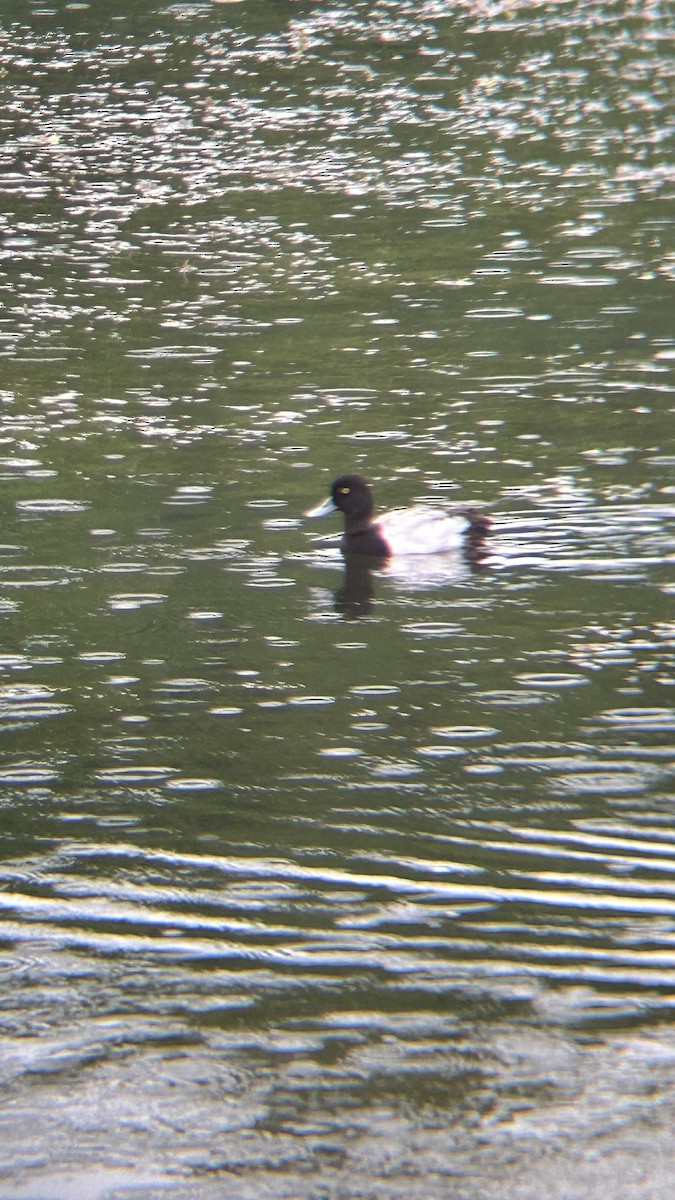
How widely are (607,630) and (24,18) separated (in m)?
38.6

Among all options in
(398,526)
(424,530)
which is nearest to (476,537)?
(424,530)

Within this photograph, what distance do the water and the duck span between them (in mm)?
242

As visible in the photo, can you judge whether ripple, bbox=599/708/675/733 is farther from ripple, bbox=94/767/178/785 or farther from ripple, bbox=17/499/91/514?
ripple, bbox=17/499/91/514

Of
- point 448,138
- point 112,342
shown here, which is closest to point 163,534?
point 112,342

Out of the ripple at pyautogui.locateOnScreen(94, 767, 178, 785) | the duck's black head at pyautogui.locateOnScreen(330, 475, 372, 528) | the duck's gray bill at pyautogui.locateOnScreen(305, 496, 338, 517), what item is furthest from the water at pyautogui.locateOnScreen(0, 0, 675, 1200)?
the duck's black head at pyautogui.locateOnScreen(330, 475, 372, 528)

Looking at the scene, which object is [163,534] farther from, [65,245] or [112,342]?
[65,245]

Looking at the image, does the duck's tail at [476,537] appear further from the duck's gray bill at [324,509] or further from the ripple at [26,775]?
the ripple at [26,775]

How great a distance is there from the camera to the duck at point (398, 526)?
12352mm

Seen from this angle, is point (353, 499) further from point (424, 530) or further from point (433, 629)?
point (433, 629)

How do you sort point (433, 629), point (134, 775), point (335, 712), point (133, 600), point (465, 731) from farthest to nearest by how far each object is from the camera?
point (133, 600) → point (433, 629) → point (335, 712) → point (465, 731) → point (134, 775)

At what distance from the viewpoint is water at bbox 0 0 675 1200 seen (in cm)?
594

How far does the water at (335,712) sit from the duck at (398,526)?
24cm

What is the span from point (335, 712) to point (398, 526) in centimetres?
346

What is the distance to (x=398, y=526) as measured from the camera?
12758 mm
